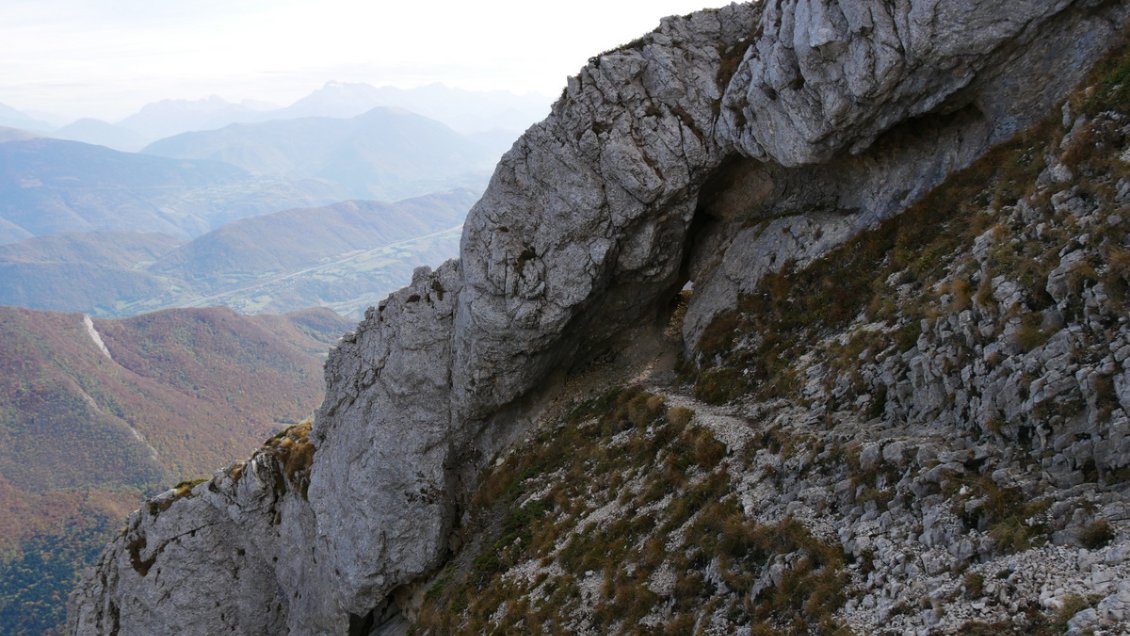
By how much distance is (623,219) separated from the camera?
31328 mm

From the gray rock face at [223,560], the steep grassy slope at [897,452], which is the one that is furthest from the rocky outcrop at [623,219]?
the steep grassy slope at [897,452]

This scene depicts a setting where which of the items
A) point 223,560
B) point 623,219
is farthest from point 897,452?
point 223,560

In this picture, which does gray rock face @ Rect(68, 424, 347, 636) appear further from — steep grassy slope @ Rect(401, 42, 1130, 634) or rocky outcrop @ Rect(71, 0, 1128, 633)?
steep grassy slope @ Rect(401, 42, 1130, 634)

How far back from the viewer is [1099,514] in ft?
38.8

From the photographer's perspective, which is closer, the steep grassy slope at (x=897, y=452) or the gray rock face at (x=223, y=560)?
the steep grassy slope at (x=897, y=452)

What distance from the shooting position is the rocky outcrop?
76.5 ft

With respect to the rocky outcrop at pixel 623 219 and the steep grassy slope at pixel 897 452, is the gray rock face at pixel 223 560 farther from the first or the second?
the steep grassy slope at pixel 897 452

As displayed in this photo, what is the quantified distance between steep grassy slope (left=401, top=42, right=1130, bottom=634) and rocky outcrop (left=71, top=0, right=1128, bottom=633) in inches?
109

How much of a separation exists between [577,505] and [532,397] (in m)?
9.87

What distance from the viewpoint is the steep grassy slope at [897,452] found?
41.4ft

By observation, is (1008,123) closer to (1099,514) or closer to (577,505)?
(1099,514)

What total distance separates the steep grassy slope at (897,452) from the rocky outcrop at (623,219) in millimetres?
2761

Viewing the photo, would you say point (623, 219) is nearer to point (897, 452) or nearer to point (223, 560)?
point (897, 452)

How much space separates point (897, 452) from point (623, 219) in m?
18.2
